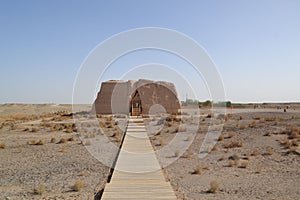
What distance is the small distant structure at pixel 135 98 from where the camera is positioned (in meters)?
41.0

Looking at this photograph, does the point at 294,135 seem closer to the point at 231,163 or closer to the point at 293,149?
the point at 293,149

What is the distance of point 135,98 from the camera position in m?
41.9

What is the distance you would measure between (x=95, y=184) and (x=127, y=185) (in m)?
1.55

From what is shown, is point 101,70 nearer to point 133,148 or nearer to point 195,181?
point 133,148

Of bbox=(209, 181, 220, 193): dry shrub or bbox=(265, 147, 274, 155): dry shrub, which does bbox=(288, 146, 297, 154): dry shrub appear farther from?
bbox=(209, 181, 220, 193): dry shrub

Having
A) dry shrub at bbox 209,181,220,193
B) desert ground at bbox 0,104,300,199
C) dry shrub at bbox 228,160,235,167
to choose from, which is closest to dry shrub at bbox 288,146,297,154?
desert ground at bbox 0,104,300,199

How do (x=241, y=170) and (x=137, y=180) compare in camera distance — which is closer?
(x=137, y=180)

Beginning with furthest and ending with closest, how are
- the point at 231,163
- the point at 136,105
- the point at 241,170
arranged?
1. the point at 136,105
2. the point at 231,163
3. the point at 241,170

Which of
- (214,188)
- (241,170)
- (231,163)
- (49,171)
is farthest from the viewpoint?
(231,163)

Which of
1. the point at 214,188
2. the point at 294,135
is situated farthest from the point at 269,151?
the point at 214,188

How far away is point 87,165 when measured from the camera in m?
11.4

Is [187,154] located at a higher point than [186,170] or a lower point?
higher

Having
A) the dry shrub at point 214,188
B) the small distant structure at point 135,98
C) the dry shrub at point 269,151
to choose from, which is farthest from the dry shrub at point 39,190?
the small distant structure at point 135,98

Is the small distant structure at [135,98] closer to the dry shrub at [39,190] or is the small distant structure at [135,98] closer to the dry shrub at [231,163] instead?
the dry shrub at [231,163]
